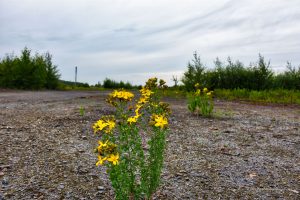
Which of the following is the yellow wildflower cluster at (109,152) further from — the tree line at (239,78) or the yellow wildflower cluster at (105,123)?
the tree line at (239,78)

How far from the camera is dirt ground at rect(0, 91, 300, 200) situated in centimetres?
358

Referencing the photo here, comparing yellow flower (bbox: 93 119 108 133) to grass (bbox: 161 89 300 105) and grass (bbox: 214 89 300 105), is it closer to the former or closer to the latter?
grass (bbox: 161 89 300 105)

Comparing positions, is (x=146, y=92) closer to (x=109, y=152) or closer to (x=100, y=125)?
(x=100, y=125)

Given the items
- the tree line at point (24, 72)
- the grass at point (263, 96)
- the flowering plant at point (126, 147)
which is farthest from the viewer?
the tree line at point (24, 72)

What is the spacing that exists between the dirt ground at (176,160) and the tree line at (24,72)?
14.4 m

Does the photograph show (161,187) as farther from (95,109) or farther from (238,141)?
(95,109)

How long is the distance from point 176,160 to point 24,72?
17.9 m

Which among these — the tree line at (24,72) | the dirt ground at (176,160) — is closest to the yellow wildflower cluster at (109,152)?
the dirt ground at (176,160)

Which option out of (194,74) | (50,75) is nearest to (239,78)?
(194,74)

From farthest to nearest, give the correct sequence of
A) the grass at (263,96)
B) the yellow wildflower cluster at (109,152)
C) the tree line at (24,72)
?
the tree line at (24,72) → the grass at (263,96) → the yellow wildflower cluster at (109,152)

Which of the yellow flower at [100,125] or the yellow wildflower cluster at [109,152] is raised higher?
the yellow flower at [100,125]

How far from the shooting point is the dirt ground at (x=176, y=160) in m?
3.58

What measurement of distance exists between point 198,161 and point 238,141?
1.36 meters

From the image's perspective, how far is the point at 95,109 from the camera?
305 inches
